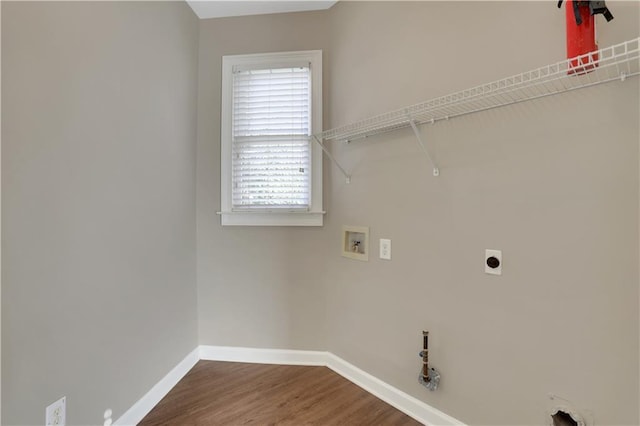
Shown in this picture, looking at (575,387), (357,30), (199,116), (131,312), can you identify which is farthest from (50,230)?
(575,387)

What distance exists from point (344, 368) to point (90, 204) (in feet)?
5.86

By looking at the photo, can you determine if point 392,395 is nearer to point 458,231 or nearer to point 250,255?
point 458,231

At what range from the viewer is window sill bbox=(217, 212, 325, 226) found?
7.16 feet

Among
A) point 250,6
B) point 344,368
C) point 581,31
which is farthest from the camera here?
point 250,6

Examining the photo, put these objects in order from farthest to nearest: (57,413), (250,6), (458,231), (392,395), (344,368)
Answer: (250,6) → (344,368) → (392,395) → (458,231) → (57,413)

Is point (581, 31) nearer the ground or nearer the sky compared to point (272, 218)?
nearer the sky

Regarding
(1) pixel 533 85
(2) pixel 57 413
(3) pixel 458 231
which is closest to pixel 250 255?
(2) pixel 57 413

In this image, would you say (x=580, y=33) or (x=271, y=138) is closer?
(x=580, y=33)

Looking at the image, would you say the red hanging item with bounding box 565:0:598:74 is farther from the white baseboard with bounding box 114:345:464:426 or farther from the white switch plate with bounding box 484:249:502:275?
the white baseboard with bounding box 114:345:464:426

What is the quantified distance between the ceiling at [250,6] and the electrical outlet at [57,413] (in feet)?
8.04

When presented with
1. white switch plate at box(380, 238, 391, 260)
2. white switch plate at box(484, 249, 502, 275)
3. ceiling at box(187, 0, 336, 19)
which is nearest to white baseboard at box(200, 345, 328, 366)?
white switch plate at box(380, 238, 391, 260)

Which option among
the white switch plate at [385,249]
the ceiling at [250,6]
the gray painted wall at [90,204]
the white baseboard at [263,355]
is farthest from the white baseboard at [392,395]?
the ceiling at [250,6]

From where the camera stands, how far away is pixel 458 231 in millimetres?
1490

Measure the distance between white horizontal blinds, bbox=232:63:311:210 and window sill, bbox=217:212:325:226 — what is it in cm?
6
